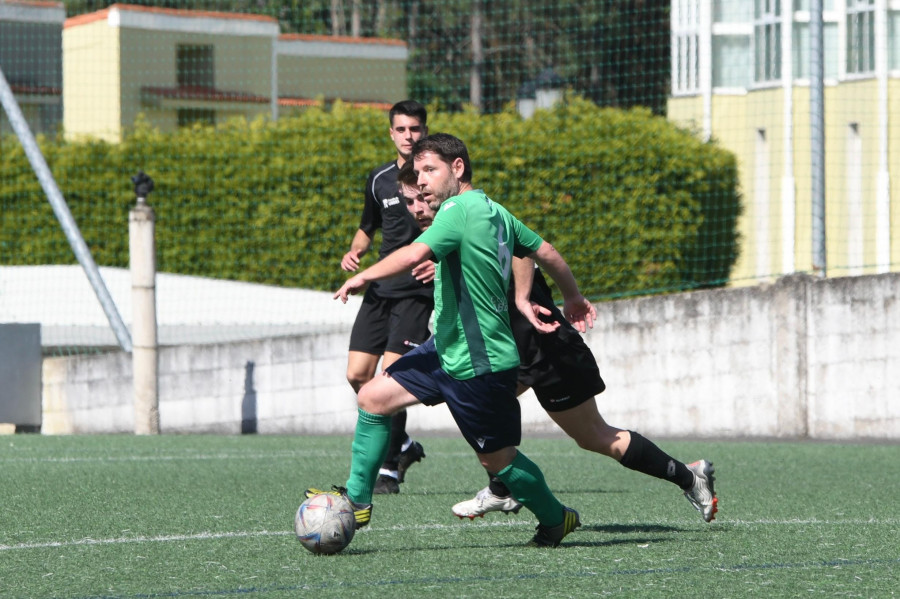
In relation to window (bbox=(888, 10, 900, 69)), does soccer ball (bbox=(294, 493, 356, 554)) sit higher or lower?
lower

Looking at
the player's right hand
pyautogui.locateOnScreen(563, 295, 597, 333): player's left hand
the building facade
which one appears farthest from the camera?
the building facade

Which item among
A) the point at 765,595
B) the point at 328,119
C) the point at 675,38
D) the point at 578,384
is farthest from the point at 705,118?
the point at 765,595

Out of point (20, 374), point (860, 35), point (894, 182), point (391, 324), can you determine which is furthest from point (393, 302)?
point (860, 35)

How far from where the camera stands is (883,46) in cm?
1864

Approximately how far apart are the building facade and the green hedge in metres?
0.72

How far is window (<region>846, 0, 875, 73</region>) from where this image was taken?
19625 mm

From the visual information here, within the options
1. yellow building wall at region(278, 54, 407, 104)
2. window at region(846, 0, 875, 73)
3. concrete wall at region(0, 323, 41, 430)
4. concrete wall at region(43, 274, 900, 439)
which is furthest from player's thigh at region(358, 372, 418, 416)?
yellow building wall at region(278, 54, 407, 104)

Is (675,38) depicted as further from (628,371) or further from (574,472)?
(574,472)

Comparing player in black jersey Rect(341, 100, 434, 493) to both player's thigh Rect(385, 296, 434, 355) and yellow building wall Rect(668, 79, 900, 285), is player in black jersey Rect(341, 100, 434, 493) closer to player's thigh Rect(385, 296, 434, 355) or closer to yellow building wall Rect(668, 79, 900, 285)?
player's thigh Rect(385, 296, 434, 355)

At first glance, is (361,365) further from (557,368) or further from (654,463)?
(654,463)

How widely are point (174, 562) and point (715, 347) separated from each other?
781 centimetres

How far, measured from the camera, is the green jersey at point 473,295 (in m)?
5.29

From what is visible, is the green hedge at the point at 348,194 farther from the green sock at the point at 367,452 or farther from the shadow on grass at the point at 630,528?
the green sock at the point at 367,452

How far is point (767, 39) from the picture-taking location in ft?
74.6
